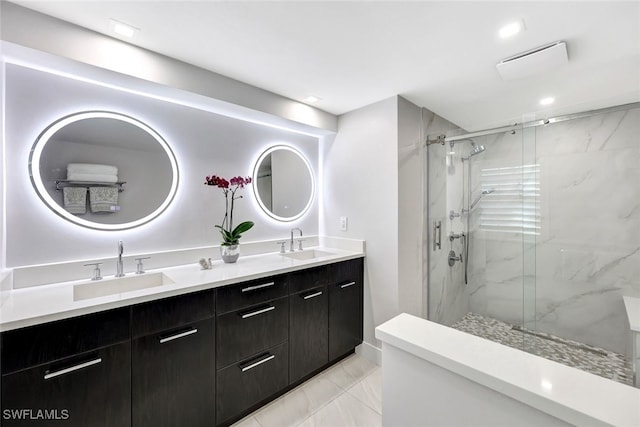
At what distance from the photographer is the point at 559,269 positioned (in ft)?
7.83

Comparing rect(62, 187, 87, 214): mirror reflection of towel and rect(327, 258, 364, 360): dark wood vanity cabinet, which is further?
rect(327, 258, 364, 360): dark wood vanity cabinet

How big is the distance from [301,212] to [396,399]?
2.04m

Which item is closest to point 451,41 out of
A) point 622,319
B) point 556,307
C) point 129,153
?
point 129,153

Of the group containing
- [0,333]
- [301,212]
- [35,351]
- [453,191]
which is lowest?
[35,351]

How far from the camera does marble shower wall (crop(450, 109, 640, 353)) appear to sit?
215 cm

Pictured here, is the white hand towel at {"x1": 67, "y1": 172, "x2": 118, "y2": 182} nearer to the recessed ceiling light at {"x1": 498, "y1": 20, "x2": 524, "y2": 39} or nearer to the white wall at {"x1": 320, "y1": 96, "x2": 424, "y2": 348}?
the white wall at {"x1": 320, "y1": 96, "x2": 424, "y2": 348}

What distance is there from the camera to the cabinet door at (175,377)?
1.31 m

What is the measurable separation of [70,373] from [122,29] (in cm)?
172

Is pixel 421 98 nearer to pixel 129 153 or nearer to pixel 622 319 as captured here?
pixel 129 153

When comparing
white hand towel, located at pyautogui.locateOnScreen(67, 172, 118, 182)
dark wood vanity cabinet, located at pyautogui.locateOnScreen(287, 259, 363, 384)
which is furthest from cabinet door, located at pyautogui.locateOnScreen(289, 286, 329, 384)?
white hand towel, located at pyautogui.locateOnScreen(67, 172, 118, 182)

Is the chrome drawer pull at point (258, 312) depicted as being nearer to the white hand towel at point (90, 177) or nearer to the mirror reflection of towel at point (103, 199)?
the mirror reflection of towel at point (103, 199)

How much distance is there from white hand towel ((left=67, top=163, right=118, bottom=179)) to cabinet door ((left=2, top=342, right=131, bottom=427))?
3.66 feet

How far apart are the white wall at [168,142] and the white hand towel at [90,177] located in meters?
0.19

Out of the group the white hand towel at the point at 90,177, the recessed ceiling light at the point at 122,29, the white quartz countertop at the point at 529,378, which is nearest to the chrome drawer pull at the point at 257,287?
the white quartz countertop at the point at 529,378
